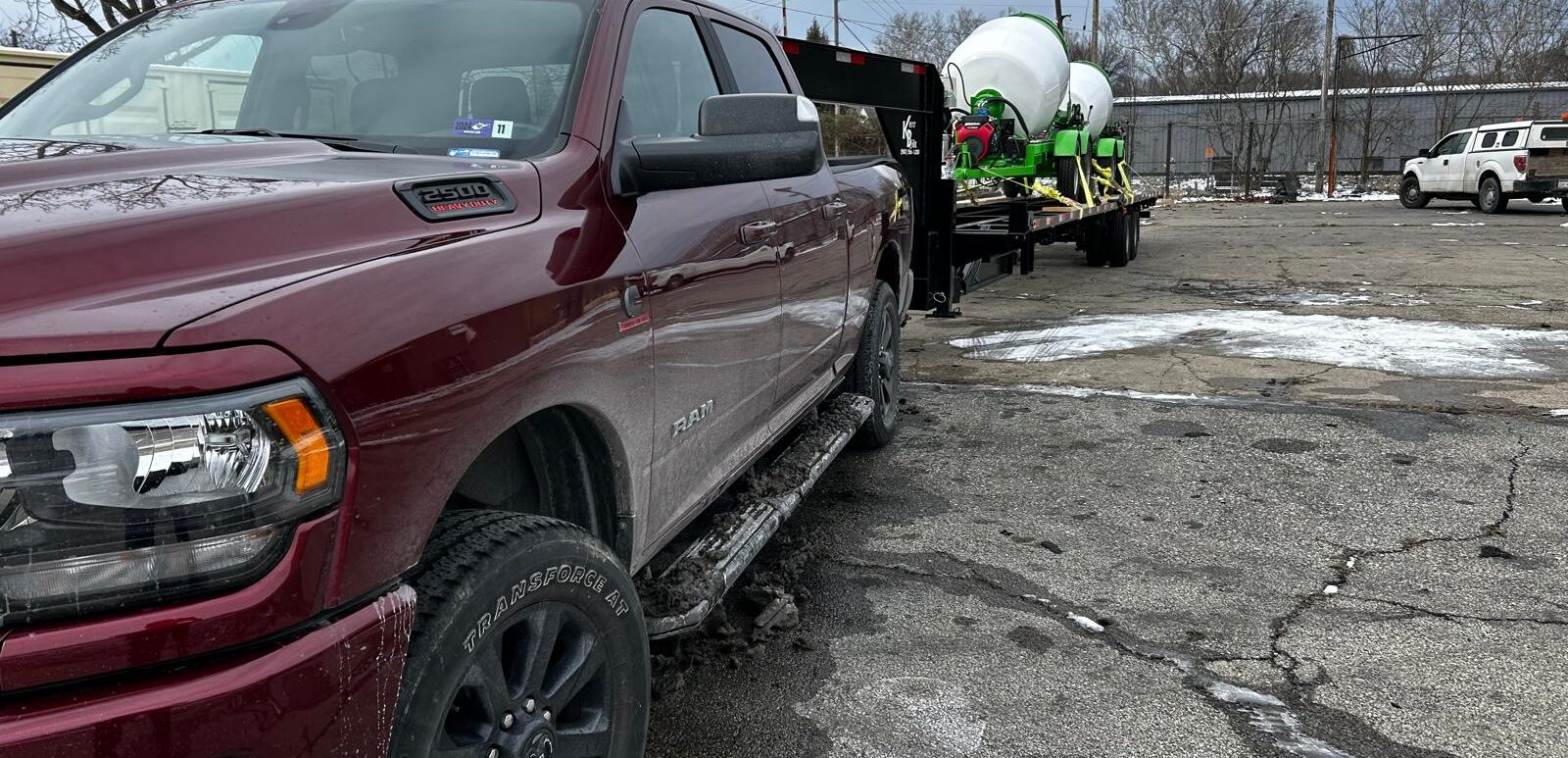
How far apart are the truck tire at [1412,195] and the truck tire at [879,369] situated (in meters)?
24.9

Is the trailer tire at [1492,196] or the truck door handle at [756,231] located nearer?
the truck door handle at [756,231]

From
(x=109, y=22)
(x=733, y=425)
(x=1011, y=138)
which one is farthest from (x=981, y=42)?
(x=109, y=22)

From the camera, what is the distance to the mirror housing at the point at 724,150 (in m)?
2.51

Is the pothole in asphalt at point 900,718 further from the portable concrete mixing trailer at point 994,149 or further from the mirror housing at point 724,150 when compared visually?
the portable concrete mixing trailer at point 994,149

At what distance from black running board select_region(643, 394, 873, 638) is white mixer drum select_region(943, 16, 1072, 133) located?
9064mm

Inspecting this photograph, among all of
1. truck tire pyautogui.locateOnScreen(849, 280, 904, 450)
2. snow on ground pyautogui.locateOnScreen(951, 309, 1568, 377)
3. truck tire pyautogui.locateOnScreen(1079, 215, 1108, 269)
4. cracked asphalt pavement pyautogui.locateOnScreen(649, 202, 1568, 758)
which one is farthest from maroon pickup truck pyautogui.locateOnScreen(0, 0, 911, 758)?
truck tire pyautogui.locateOnScreen(1079, 215, 1108, 269)

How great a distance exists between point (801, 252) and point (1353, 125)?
45.0 meters

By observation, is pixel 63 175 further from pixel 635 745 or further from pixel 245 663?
pixel 635 745

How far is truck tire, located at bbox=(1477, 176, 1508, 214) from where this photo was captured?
23.7 meters

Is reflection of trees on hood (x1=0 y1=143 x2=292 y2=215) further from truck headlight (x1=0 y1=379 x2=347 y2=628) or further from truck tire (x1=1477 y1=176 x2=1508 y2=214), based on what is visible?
truck tire (x1=1477 y1=176 x2=1508 y2=214)

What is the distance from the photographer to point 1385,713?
3.03 metres

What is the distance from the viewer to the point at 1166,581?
3.97 m

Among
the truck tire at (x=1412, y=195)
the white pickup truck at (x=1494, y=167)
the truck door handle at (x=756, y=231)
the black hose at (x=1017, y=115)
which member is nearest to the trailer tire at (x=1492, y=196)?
the white pickup truck at (x=1494, y=167)

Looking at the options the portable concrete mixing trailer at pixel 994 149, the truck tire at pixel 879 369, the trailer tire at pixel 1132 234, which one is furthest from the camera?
the trailer tire at pixel 1132 234
